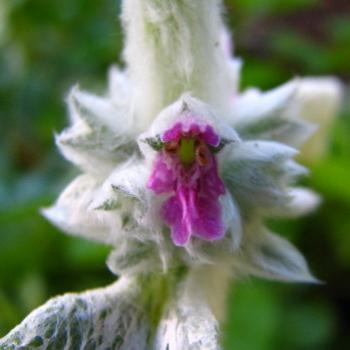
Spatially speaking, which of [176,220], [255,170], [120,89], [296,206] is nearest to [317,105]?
[296,206]

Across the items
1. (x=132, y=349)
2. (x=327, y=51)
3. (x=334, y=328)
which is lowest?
(x=334, y=328)

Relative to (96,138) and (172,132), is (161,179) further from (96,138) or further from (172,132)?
(96,138)

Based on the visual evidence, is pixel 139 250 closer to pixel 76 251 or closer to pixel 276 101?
pixel 276 101

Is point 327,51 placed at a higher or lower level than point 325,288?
higher

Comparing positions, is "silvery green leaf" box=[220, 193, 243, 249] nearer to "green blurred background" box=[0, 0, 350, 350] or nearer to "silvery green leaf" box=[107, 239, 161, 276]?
"silvery green leaf" box=[107, 239, 161, 276]

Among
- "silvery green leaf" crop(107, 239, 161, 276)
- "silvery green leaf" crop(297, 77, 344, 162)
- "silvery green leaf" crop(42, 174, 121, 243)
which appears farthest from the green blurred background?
"silvery green leaf" crop(107, 239, 161, 276)

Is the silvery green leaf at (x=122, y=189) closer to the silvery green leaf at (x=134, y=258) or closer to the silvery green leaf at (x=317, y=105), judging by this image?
the silvery green leaf at (x=134, y=258)

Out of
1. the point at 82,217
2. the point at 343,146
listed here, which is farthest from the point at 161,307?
the point at 343,146
